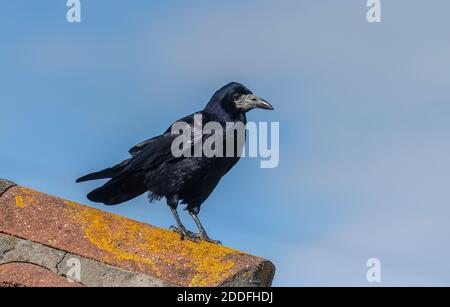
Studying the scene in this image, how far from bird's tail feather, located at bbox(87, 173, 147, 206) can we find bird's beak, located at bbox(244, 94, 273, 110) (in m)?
1.30

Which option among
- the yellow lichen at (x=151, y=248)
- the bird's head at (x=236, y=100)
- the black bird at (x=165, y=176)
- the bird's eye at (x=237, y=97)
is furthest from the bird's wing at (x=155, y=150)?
the yellow lichen at (x=151, y=248)

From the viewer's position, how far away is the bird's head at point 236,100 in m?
9.54

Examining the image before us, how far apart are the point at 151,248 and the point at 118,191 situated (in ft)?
8.94

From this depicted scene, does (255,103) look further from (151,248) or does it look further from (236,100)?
(151,248)

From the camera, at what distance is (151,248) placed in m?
6.25

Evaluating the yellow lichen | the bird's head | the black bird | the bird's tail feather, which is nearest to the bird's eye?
the bird's head

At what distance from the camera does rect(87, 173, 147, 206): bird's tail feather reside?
8914 millimetres

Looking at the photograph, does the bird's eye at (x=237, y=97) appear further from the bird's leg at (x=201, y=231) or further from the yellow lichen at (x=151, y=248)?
the yellow lichen at (x=151, y=248)

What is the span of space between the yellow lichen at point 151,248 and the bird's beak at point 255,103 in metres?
3.32

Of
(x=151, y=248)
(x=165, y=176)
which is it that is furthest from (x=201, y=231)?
(x=151, y=248)

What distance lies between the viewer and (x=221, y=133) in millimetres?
9203
